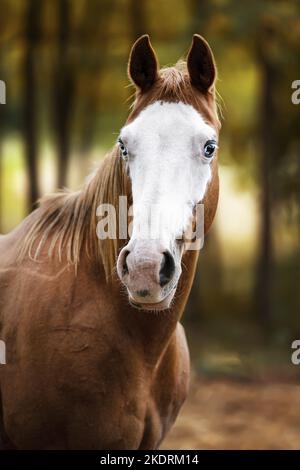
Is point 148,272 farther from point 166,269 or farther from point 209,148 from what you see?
point 209,148

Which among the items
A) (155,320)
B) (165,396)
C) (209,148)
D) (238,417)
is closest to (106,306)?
(155,320)

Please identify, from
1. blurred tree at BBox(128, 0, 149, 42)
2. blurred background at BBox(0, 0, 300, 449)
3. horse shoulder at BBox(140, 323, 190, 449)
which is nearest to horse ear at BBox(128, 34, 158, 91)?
horse shoulder at BBox(140, 323, 190, 449)

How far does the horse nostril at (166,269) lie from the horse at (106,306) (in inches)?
10.1

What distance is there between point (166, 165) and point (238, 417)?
17.0ft

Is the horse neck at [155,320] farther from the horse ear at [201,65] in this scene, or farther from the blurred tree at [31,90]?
the blurred tree at [31,90]

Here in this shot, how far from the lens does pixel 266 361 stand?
981 centimetres

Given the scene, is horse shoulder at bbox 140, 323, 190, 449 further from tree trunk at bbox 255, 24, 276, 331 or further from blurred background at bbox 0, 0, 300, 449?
tree trunk at bbox 255, 24, 276, 331

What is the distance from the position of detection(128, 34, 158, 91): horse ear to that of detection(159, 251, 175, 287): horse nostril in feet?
2.91

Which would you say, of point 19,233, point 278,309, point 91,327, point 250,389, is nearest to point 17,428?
point 91,327

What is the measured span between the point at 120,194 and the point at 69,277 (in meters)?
0.49

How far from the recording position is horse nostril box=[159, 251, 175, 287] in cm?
263

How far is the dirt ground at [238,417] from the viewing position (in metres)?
6.61

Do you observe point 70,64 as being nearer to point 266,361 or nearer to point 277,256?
point 277,256

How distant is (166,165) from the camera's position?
282cm
